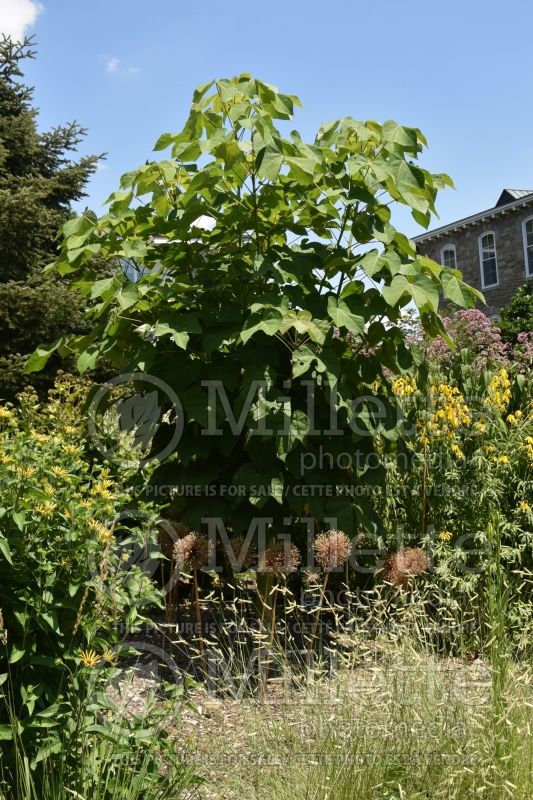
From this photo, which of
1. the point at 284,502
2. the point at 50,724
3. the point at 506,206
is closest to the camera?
the point at 50,724

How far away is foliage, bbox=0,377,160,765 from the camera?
1854 millimetres

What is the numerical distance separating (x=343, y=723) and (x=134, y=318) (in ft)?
6.08

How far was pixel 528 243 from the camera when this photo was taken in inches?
832

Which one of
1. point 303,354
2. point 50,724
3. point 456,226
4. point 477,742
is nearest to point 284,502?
point 303,354

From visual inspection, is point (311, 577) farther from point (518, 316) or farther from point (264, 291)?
point (518, 316)

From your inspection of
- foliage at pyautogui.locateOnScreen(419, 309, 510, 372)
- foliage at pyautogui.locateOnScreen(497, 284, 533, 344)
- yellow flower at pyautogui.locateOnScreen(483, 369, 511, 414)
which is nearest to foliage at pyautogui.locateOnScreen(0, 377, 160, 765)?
foliage at pyautogui.locateOnScreen(419, 309, 510, 372)

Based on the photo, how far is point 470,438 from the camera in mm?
3811

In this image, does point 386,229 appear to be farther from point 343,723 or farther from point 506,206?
point 506,206

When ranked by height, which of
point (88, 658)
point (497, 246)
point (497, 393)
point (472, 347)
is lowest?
point (88, 658)

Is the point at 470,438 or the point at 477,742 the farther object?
the point at 470,438

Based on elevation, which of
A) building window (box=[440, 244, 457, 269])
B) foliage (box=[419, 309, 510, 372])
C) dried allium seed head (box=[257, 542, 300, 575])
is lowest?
dried allium seed head (box=[257, 542, 300, 575])

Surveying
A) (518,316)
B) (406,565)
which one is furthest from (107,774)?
(518,316)

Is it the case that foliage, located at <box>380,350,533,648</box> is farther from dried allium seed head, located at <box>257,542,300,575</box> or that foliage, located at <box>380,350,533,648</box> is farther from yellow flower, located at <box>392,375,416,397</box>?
dried allium seed head, located at <box>257,542,300,575</box>

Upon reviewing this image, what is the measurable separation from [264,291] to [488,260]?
69.2 feet
